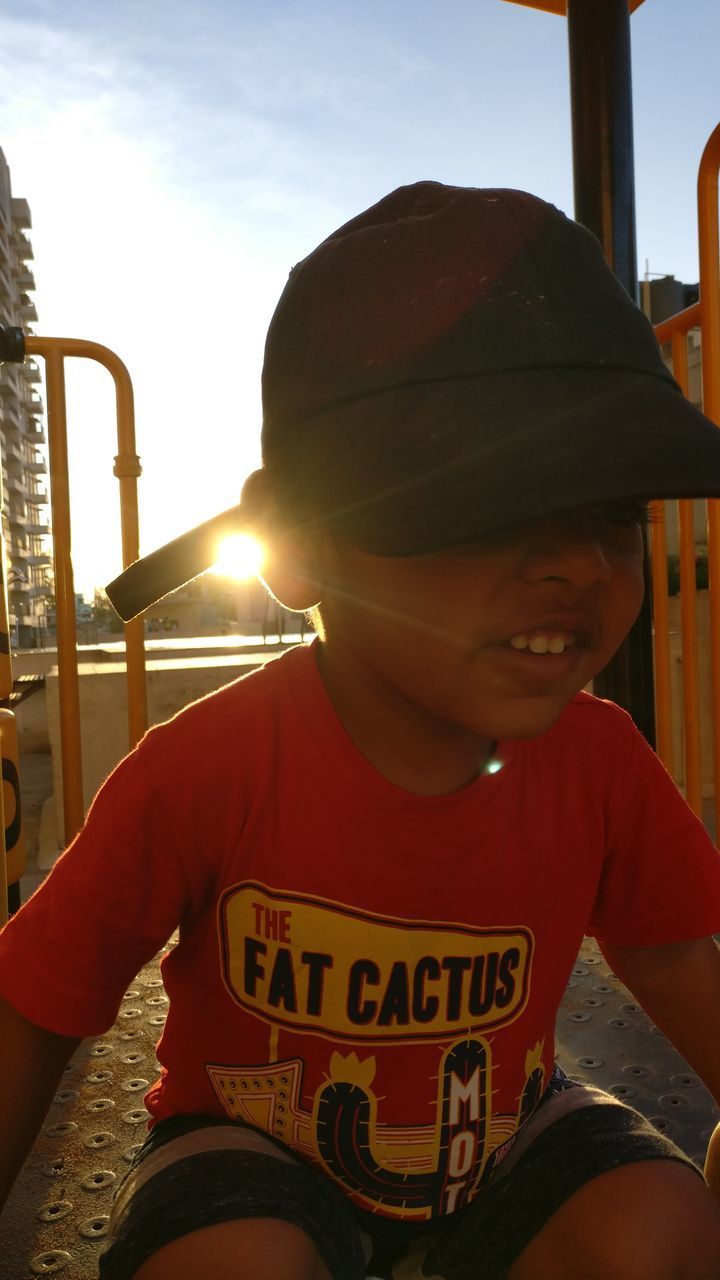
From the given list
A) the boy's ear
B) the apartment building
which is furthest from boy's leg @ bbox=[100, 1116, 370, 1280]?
the apartment building

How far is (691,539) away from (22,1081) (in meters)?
2.31

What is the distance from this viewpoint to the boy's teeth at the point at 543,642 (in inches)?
31.2

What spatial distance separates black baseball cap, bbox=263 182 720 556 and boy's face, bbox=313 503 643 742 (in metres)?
0.05

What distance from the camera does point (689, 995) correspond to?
43.1 inches

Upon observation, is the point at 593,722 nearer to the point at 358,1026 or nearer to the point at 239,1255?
the point at 358,1026

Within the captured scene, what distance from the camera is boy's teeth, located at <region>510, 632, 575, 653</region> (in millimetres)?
792

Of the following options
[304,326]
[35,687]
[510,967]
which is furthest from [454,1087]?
[35,687]

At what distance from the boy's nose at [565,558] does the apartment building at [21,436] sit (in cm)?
4444

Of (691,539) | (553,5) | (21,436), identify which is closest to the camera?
(553,5)

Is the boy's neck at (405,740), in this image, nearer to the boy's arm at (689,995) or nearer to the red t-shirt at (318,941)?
the red t-shirt at (318,941)

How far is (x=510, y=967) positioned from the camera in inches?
39.8

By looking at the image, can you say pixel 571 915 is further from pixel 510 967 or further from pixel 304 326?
pixel 304 326

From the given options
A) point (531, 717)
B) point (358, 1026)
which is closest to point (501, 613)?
point (531, 717)

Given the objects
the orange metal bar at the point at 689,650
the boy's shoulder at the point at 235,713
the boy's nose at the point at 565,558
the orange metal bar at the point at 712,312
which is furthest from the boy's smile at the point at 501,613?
the orange metal bar at the point at 689,650
